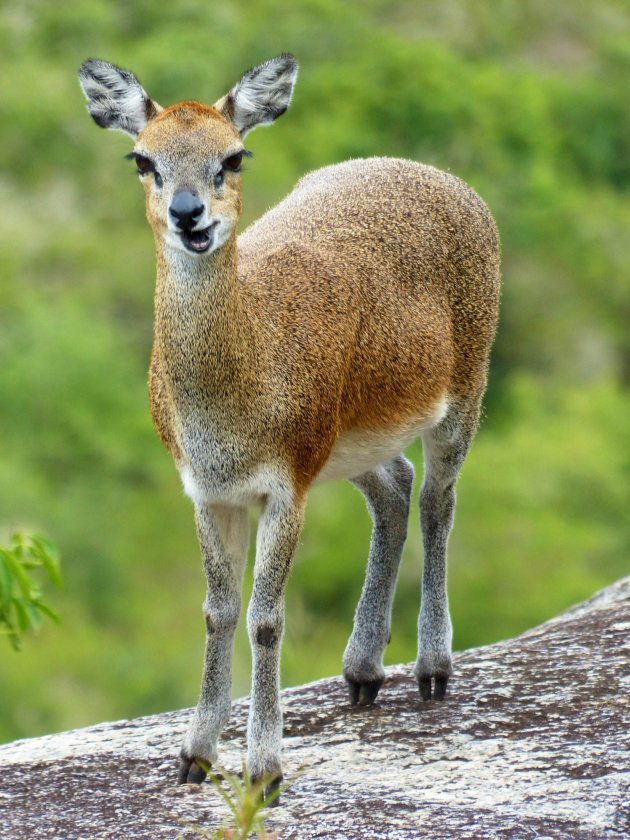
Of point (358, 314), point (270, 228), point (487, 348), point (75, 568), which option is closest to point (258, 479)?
point (358, 314)

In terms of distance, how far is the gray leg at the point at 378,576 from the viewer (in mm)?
10461

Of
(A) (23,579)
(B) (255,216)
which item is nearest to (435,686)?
(A) (23,579)

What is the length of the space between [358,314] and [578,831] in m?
3.28

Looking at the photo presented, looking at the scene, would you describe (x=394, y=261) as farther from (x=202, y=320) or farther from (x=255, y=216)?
(x=255, y=216)

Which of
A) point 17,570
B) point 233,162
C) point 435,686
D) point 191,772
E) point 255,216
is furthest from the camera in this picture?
point 255,216

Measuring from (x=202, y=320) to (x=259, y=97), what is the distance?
49.5 inches

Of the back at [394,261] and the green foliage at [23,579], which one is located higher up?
the back at [394,261]

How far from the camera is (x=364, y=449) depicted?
385 inches

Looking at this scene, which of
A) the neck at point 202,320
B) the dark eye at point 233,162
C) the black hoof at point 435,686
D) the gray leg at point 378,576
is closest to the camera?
the dark eye at point 233,162

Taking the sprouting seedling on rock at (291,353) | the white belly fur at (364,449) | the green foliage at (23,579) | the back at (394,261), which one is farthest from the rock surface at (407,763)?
the back at (394,261)

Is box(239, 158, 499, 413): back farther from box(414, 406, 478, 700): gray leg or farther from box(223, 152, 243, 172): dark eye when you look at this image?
box(223, 152, 243, 172): dark eye

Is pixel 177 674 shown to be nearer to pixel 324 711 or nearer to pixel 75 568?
pixel 75 568

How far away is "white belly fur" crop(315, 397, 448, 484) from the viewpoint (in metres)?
9.66

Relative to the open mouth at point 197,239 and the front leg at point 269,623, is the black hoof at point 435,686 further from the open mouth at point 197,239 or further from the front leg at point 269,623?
the open mouth at point 197,239
